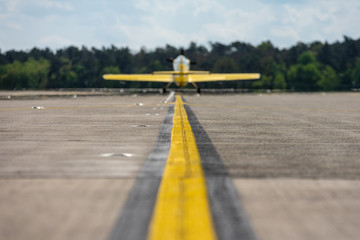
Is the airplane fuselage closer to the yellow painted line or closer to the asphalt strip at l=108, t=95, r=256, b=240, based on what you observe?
the asphalt strip at l=108, t=95, r=256, b=240

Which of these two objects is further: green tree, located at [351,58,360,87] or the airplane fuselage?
green tree, located at [351,58,360,87]

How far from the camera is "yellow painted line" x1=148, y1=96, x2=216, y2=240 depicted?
2777 millimetres

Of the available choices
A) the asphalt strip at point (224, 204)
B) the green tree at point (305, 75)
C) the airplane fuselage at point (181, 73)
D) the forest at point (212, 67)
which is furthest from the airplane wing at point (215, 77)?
the green tree at point (305, 75)

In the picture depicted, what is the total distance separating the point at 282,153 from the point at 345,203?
8.36 ft

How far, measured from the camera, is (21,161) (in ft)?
17.8

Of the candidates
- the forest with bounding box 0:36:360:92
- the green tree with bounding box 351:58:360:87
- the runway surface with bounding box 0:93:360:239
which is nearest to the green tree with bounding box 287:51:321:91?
the forest with bounding box 0:36:360:92

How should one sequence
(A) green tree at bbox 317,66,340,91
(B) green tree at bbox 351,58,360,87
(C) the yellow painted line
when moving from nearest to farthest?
(C) the yellow painted line
(B) green tree at bbox 351,58,360,87
(A) green tree at bbox 317,66,340,91

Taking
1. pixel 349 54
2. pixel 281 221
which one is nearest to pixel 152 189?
pixel 281 221

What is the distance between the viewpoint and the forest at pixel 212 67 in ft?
498

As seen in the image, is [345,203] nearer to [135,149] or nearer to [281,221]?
[281,221]

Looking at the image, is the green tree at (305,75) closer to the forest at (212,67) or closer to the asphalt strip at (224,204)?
the forest at (212,67)

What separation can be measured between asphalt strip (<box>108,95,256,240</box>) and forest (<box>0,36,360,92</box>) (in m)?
133

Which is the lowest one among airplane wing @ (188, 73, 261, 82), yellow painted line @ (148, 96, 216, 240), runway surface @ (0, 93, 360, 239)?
runway surface @ (0, 93, 360, 239)

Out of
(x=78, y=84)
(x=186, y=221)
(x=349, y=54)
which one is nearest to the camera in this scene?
(x=186, y=221)
